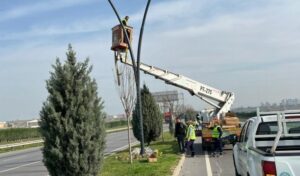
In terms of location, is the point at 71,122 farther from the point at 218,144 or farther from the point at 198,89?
the point at 198,89

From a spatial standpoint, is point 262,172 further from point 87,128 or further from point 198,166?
point 198,166

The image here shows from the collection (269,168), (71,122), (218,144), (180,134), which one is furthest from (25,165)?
(269,168)

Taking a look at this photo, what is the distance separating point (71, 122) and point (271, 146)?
4.08 m

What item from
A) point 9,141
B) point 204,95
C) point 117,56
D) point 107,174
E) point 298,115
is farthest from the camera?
point 9,141

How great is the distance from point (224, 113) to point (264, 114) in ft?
60.7

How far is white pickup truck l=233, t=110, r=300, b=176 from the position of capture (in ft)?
25.5

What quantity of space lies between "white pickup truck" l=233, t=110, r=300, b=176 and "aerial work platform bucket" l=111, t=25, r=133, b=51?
33.8ft

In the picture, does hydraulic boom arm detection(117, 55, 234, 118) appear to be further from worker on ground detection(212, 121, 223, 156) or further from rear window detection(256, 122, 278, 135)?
rear window detection(256, 122, 278, 135)

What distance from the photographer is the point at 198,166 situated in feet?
58.4

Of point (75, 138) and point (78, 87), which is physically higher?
point (78, 87)

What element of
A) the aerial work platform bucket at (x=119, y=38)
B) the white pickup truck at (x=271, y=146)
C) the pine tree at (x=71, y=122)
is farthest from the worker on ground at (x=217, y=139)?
the pine tree at (x=71, y=122)

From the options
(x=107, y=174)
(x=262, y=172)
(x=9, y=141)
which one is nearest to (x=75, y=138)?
(x=262, y=172)

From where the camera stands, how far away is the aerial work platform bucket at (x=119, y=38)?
21.7 meters

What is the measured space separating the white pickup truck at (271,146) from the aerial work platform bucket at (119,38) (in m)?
10.3
